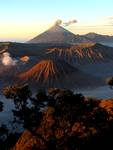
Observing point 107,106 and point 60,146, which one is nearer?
point 60,146

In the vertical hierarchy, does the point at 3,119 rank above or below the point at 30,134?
below

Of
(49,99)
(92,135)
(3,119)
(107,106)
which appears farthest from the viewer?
(3,119)

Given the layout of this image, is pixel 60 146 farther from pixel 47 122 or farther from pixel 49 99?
pixel 49 99

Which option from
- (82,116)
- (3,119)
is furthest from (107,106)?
(3,119)

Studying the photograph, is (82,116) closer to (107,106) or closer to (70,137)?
(70,137)

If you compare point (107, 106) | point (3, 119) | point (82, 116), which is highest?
point (82, 116)

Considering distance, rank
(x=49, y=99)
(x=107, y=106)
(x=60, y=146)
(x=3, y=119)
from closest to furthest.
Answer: (x=60, y=146)
(x=49, y=99)
(x=107, y=106)
(x=3, y=119)
